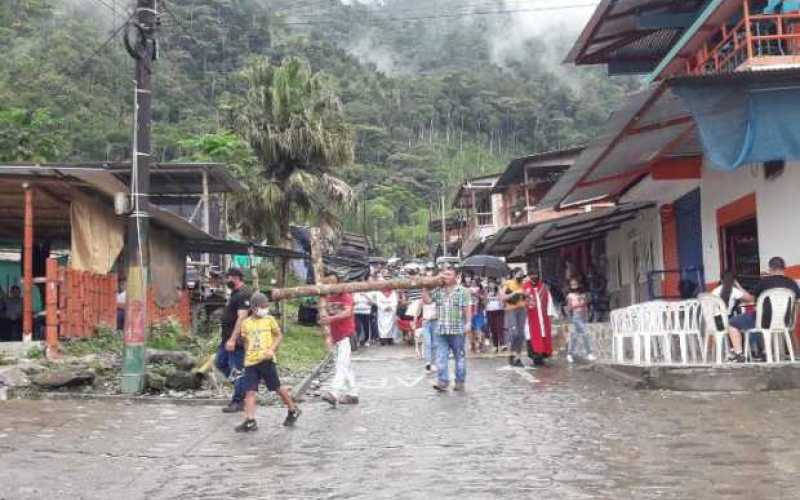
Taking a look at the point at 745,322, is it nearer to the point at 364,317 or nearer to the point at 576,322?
the point at 576,322

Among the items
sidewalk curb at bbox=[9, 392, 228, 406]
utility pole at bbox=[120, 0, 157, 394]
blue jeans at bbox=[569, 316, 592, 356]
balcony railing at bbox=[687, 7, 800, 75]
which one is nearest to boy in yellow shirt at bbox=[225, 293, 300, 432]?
sidewalk curb at bbox=[9, 392, 228, 406]

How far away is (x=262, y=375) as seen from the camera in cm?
1020

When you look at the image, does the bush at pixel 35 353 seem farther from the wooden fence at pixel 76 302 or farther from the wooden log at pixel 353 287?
the wooden log at pixel 353 287

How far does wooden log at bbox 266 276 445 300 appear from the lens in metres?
11.6

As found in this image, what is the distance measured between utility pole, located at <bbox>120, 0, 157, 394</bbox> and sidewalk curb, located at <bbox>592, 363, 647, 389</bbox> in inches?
257

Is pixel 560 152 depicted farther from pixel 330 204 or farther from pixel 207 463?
pixel 207 463

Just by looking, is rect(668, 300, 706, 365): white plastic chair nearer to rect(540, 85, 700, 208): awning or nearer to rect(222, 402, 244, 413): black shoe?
rect(540, 85, 700, 208): awning

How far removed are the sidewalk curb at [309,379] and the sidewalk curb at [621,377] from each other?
4.51 meters

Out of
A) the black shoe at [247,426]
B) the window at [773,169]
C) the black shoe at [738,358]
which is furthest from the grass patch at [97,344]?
the window at [773,169]

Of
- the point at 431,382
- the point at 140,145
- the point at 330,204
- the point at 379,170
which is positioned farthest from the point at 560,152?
the point at 379,170

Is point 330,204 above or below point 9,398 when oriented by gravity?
above

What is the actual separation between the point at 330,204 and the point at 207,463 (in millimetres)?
23401

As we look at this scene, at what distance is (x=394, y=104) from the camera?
271 feet

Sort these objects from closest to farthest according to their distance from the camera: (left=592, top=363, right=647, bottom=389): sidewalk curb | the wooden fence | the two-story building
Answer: the two-story building
(left=592, top=363, right=647, bottom=389): sidewalk curb
the wooden fence
